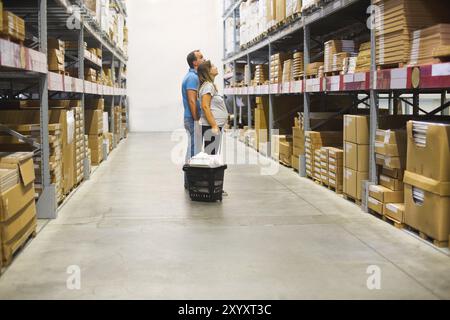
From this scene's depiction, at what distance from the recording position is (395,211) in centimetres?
518

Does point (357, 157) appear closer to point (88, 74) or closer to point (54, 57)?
point (54, 57)

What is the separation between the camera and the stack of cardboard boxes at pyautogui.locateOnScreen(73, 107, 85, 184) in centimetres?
741

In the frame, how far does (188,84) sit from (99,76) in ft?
16.0

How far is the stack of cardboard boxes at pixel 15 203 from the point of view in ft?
12.7

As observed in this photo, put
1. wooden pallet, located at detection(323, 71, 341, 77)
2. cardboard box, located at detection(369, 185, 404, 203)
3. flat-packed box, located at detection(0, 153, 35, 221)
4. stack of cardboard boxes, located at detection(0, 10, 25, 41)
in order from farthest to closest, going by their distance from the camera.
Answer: wooden pallet, located at detection(323, 71, 341, 77) → cardboard box, located at detection(369, 185, 404, 203) → stack of cardboard boxes, located at detection(0, 10, 25, 41) → flat-packed box, located at detection(0, 153, 35, 221)

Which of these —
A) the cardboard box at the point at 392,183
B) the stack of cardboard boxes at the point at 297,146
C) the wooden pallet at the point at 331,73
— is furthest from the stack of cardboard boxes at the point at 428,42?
the stack of cardboard boxes at the point at 297,146

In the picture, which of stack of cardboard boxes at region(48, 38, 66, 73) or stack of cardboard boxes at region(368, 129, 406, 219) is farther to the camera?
stack of cardboard boxes at region(48, 38, 66, 73)

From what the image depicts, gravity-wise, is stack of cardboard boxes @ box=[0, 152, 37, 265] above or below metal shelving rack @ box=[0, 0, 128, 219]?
below

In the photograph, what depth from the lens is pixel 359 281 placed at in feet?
11.9

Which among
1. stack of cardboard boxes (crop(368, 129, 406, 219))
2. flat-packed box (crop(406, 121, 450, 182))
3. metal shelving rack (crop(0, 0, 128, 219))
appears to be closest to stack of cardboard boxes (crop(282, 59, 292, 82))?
metal shelving rack (crop(0, 0, 128, 219))

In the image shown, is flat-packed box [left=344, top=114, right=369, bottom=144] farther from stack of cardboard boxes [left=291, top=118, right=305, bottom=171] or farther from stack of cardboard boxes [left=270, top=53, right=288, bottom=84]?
stack of cardboard boxes [left=270, top=53, right=288, bottom=84]

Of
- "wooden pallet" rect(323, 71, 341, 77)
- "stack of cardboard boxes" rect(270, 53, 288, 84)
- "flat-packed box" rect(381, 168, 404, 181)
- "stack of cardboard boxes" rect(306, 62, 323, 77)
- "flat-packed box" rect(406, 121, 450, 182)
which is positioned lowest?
"flat-packed box" rect(381, 168, 404, 181)

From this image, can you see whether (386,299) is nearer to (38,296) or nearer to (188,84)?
(38,296)

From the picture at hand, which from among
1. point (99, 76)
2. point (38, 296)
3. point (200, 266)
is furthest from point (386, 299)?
point (99, 76)
